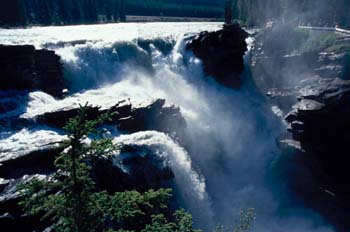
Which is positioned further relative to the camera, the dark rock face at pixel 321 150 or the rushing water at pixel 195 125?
the dark rock face at pixel 321 150

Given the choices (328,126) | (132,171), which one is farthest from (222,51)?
(132,171)

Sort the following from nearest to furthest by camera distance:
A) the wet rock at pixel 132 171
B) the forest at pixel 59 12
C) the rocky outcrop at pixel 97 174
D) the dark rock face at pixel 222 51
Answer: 1. the rocky outcrop at pixel 97 174
2. the wet rock at pixel 132 171
3. the dark rock face at pixel 222 51
4. the forest at pixel 59 12

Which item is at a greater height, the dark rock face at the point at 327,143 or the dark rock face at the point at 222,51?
the dark rock face at the point at 222,51

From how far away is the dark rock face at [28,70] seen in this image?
23703 millimetres

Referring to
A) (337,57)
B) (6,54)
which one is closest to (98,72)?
(6,54)

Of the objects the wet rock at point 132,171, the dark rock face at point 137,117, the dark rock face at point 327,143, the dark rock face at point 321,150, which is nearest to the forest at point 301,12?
the dark rock face at point 321,150

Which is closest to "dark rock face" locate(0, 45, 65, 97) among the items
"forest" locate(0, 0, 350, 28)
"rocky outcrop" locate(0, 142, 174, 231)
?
"rocky outcrop" locate(0, 142, 174, 231)

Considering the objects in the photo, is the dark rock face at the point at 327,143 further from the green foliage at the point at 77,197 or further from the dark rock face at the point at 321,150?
the green foliage at the point at 77,197

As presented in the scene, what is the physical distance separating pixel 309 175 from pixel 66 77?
2177 cm

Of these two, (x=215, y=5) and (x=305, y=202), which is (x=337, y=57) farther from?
(x=215, y=5)

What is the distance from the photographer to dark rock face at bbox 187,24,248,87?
38844mm

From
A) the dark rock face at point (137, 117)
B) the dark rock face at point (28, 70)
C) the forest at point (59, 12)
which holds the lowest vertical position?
the dark rock face at point (137, 117)

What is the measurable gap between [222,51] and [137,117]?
63.8 feet

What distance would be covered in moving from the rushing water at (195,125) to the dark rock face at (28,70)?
109cm
